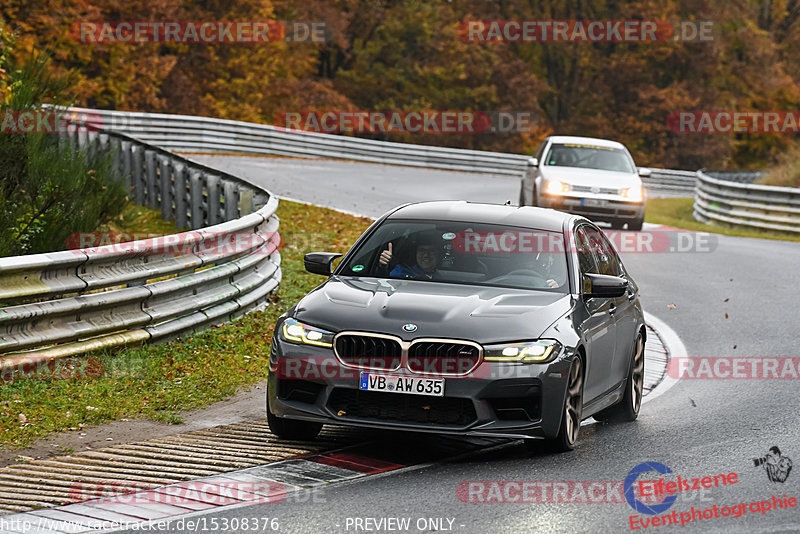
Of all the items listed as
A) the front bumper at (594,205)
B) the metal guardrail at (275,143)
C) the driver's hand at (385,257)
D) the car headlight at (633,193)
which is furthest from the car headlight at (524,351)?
the metal guardrail at (275,143)

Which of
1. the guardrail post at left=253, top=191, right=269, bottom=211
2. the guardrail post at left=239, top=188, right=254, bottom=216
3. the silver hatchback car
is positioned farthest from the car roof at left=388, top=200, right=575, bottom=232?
the silver hatchback car

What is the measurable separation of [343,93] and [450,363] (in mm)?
51988

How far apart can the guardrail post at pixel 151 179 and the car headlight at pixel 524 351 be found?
14034mm

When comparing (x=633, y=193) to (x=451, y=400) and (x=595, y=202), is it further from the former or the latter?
(x=451, y=400)

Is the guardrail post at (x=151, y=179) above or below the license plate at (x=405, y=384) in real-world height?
below

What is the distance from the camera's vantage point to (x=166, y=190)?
1994 cm

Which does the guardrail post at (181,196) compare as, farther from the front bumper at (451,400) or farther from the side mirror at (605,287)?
the front bumper at (451,400)

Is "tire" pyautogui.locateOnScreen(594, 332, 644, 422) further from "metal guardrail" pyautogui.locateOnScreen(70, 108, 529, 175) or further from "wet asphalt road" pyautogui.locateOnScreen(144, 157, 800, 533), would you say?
"metal guardrail" pyautogui.locateOnScreen(70, 108, 529, 175)

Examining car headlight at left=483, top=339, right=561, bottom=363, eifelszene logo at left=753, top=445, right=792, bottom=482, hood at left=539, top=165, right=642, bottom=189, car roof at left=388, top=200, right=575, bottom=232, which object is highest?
car roof at left=388, top=200, right=575, bottom=232

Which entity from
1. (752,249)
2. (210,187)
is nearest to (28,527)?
(210,187)

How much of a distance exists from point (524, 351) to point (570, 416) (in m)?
0.65

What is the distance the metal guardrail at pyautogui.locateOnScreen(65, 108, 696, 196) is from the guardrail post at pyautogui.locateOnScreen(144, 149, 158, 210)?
41.6 feet

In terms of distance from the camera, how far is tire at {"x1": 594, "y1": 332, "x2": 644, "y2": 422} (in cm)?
942

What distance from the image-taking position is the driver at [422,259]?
866 centimetres
